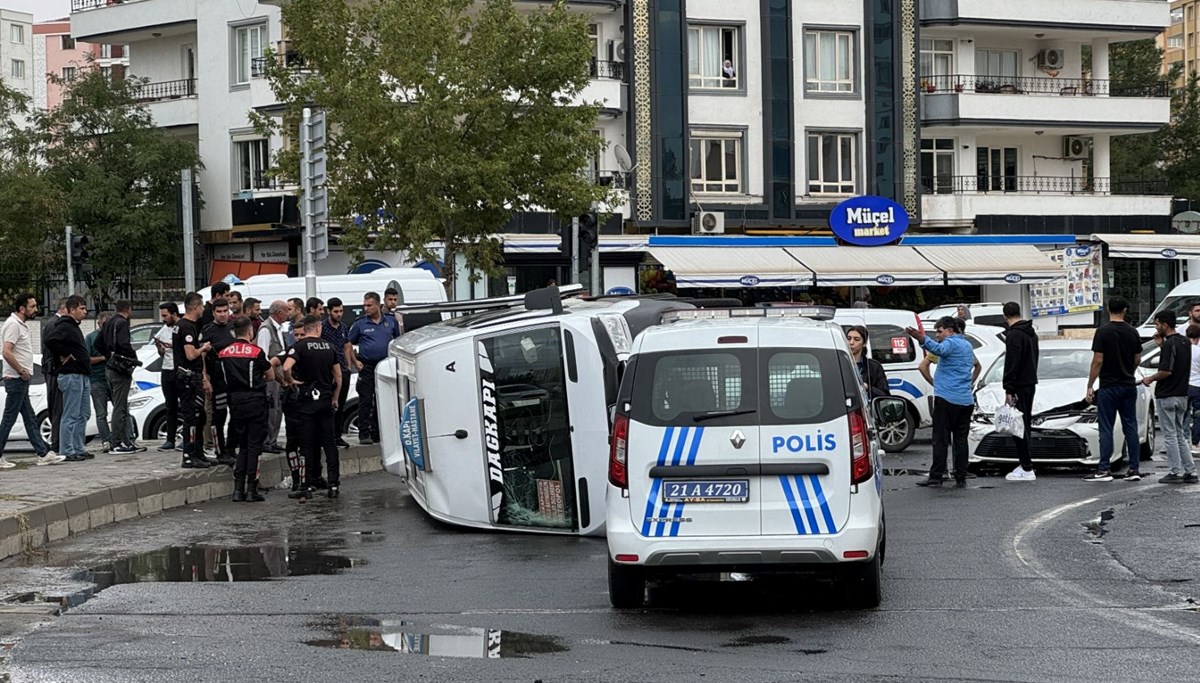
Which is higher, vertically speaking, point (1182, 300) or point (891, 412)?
point (1182, 300)

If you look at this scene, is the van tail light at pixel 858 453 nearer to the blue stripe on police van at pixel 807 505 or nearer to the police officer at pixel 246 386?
the blue stripe on police van at pixel 807 505

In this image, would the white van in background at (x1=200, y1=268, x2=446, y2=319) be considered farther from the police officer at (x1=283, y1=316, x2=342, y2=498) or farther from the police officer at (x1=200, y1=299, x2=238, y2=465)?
the police officer at (x1=283, y1=316, x2=342, y2=498)

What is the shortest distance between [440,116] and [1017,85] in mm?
23836

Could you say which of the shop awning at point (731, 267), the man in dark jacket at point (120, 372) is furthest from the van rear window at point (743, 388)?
the shop awning at point (731, 267)

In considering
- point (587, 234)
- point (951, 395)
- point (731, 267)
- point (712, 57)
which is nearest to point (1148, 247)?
point (731, 267)

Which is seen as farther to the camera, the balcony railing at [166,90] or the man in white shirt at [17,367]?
the balcony railing at [166,90]

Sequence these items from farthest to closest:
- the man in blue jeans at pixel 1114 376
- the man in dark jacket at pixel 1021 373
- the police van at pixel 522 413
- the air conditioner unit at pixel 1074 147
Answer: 1. the air conditioner unit at pixel 1074 147
2. the man in dark jacket at pixel 1021 373
3. the man in blue jeans at pixel 1114 376
4. the police van at pixel 522 413

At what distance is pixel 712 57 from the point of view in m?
45.9

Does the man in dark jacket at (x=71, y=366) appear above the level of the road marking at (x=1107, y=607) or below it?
above

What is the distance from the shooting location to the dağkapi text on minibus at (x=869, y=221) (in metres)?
44.3

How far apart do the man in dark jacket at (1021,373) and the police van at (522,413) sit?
512 cm

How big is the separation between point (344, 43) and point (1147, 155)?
4550cm

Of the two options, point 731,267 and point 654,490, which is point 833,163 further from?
point 654,490

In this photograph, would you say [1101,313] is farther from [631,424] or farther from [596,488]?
[631,424]
